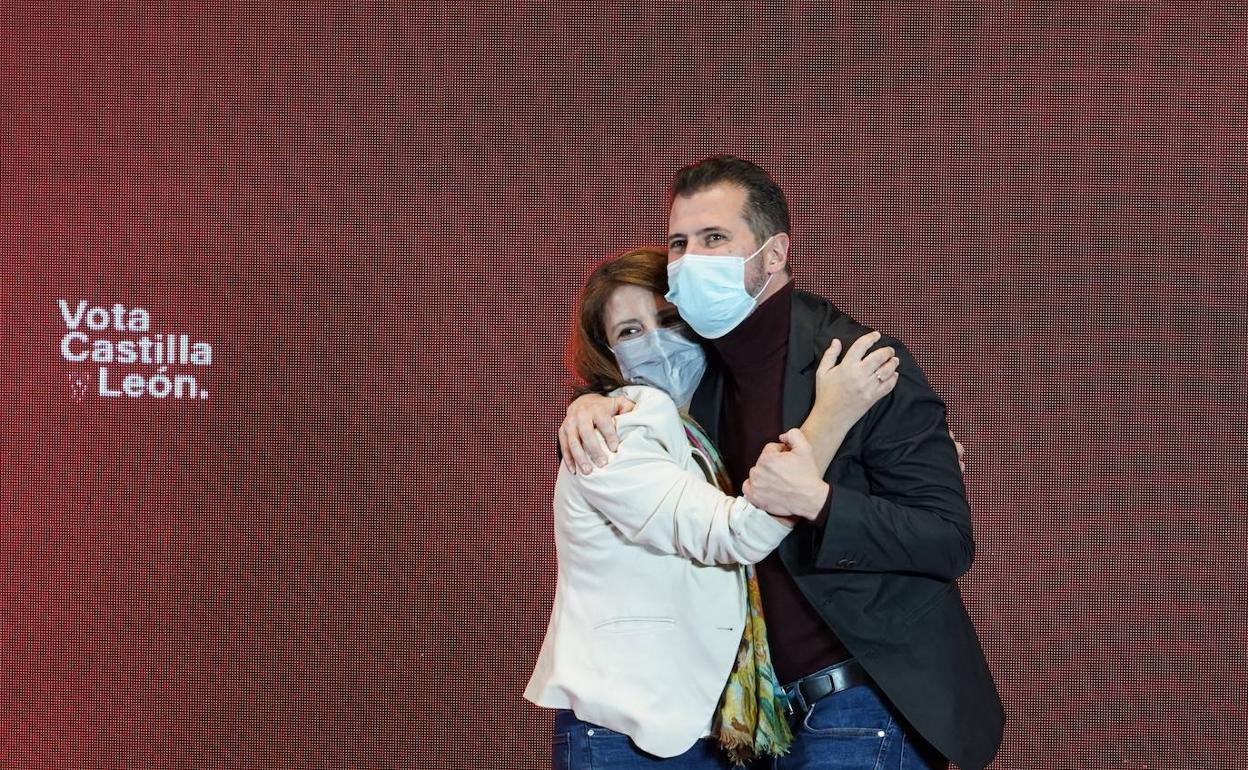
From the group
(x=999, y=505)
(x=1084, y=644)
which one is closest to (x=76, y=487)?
(x=999, y=505)

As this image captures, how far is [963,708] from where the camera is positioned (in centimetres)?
188

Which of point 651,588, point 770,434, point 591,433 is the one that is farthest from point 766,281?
point 651,588

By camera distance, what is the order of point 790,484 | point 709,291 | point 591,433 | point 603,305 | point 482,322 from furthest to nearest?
point 482,322, point 603,305, point 709,291, point 591,433, point 790,484

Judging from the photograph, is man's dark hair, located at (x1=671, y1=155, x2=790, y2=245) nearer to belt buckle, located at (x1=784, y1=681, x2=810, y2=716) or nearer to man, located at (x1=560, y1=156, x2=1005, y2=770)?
man, located at (x1=560, y1=156, x2=1005, y2=770)

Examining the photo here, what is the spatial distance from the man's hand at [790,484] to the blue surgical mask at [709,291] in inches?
11.6

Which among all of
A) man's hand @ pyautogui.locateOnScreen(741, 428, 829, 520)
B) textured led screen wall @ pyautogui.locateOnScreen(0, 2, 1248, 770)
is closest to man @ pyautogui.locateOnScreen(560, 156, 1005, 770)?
man's hand @ pyautogui.locateOnScreen(741, 428, 829, 520)

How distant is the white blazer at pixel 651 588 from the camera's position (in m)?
1.77

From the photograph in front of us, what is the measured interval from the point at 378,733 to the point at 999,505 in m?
1.83

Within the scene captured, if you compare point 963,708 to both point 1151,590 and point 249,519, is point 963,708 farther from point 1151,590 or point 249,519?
point 249,519

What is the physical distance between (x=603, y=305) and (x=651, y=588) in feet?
1.65

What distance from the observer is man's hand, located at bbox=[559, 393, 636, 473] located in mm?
1813

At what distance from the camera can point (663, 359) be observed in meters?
2.07

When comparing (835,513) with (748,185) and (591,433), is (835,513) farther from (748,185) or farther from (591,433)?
(748,185)

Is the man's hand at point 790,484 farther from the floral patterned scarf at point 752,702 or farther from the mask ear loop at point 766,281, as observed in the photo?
the mask ear loop at point 766,281
